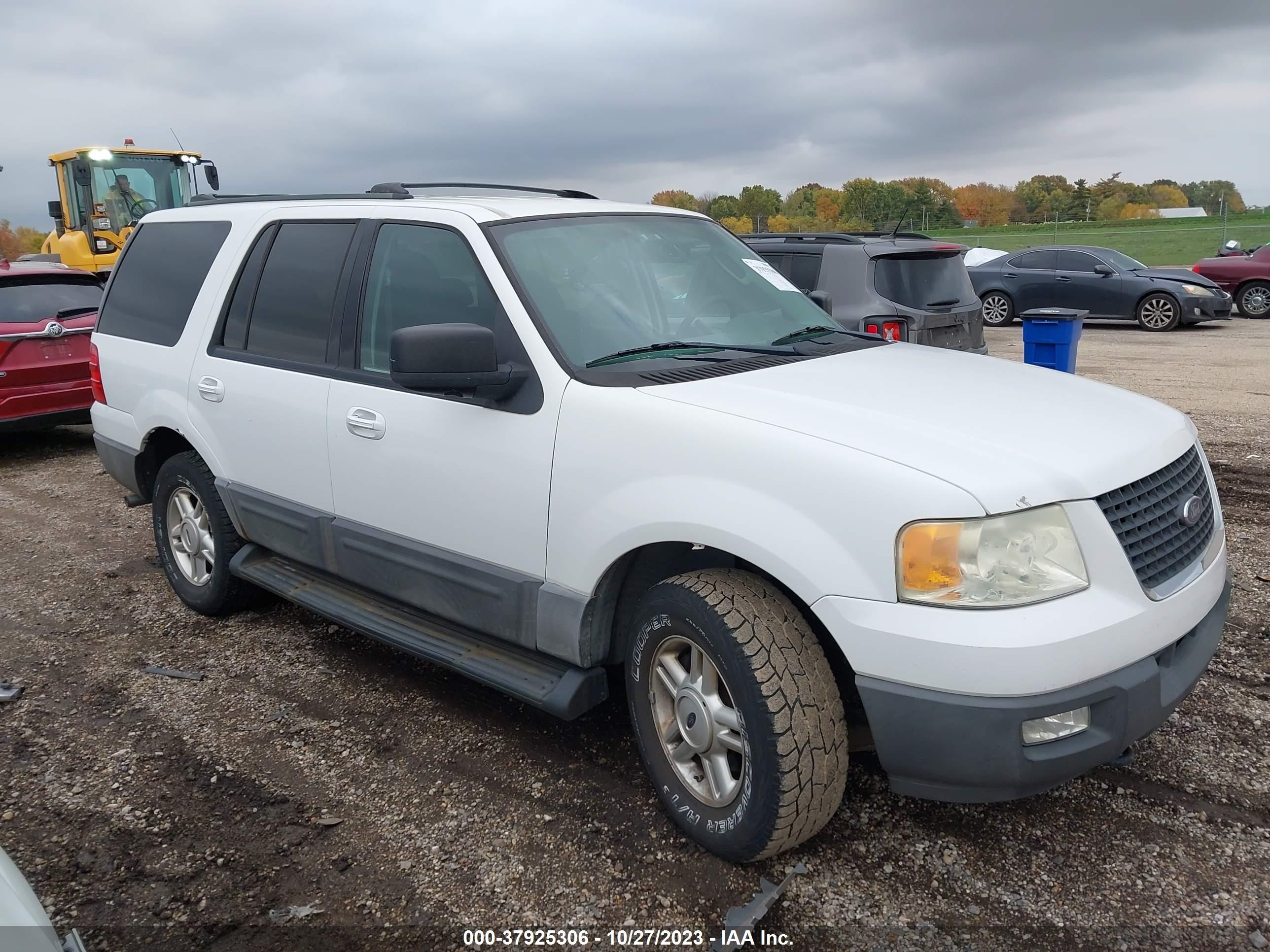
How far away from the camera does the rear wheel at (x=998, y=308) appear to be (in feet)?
60.3

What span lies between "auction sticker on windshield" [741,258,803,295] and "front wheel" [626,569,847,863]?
5.60ft

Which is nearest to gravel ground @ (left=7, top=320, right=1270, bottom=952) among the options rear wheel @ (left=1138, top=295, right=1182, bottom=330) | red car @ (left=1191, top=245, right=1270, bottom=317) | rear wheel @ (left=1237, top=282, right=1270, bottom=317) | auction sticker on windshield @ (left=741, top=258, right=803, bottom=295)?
auction sticker on windshield @ (left=741, top=258, right=803, bottom=295)

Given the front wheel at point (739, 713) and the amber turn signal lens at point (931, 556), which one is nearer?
the amber turn signal lens at point (931, 556)

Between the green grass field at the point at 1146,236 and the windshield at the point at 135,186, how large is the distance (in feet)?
67.4

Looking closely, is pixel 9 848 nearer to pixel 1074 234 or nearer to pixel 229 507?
pixel 229 507

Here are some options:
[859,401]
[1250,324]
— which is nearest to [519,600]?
[859,401]

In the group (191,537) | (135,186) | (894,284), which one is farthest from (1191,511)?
(135,186)

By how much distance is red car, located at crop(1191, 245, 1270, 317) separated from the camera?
1836 cm

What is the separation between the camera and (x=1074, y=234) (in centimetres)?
3894

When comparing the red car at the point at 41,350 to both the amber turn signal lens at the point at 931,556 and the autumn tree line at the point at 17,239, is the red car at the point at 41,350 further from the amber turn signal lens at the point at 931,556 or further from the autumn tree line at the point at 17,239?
the autumn tree line at the point at 17,239

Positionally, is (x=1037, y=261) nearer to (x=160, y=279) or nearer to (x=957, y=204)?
(x=160, y=279)

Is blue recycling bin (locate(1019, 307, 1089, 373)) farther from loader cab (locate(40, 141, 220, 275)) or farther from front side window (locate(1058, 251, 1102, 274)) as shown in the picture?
loader cab (locate(40, 141, 220, 275))

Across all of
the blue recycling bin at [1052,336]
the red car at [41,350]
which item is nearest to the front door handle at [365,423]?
the blue recycling bin at [1052,336]

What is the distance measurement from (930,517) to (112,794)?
2.84m
